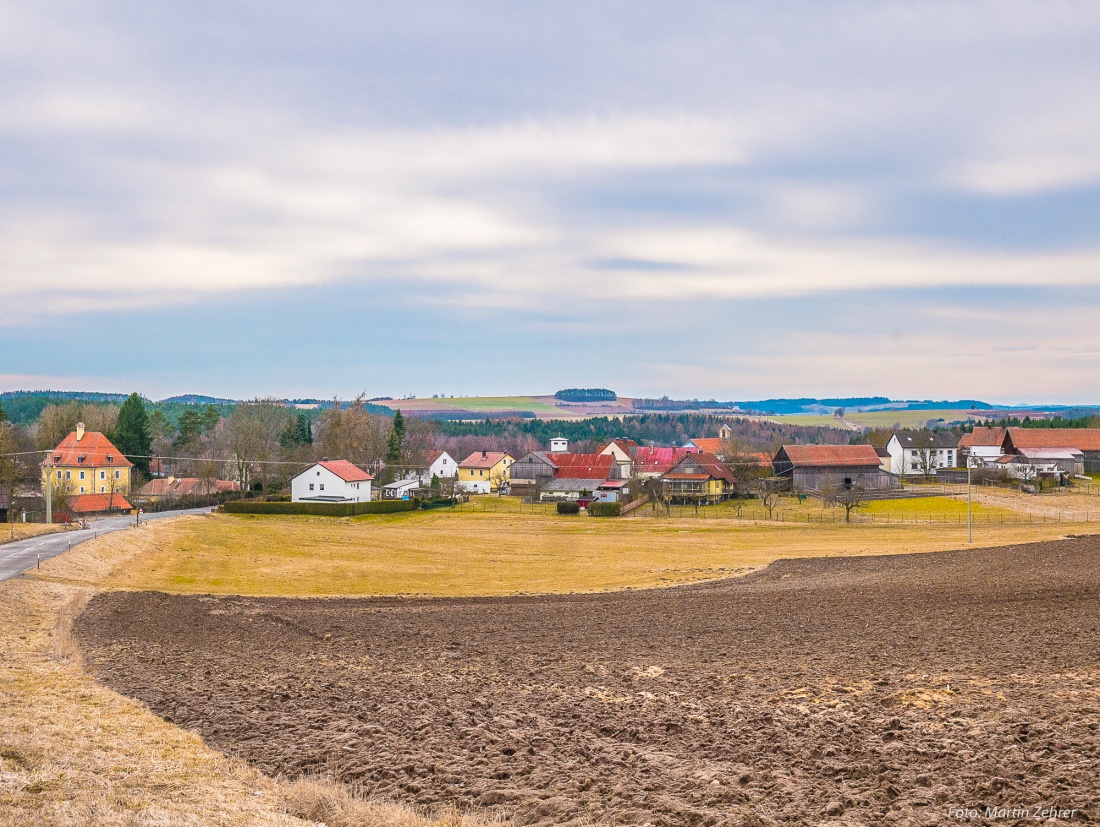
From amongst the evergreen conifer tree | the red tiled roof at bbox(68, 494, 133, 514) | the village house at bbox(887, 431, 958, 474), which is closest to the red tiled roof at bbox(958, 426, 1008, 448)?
the village house at bbox(887, 431, 958, 474)

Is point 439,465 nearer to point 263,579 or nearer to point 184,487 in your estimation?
point 184,487

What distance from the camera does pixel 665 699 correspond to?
52.9 ft

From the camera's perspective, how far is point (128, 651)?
21.6 metres

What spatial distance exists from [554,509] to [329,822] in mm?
73235

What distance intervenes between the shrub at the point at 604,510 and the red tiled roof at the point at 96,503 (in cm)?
4566

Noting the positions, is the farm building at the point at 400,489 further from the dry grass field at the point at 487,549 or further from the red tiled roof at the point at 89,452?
the red tiled roof at the point at 89,452

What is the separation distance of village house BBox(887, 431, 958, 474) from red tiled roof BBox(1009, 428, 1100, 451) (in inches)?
440

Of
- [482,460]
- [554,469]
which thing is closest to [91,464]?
[482,460]

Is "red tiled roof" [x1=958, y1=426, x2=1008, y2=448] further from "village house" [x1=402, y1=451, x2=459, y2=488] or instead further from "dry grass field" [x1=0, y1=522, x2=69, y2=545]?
"dry grass field" [x1=0, y1=522, x2=69, y2=545]

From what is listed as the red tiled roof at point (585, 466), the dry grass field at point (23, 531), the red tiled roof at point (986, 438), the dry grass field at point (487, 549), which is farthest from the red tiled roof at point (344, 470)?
the red tiled roof at point (986, 438)

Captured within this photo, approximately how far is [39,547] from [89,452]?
6062 cm

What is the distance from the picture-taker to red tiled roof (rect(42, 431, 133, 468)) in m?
97.0

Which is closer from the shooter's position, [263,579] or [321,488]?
[263,579]

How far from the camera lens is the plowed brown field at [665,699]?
11.1 meters
